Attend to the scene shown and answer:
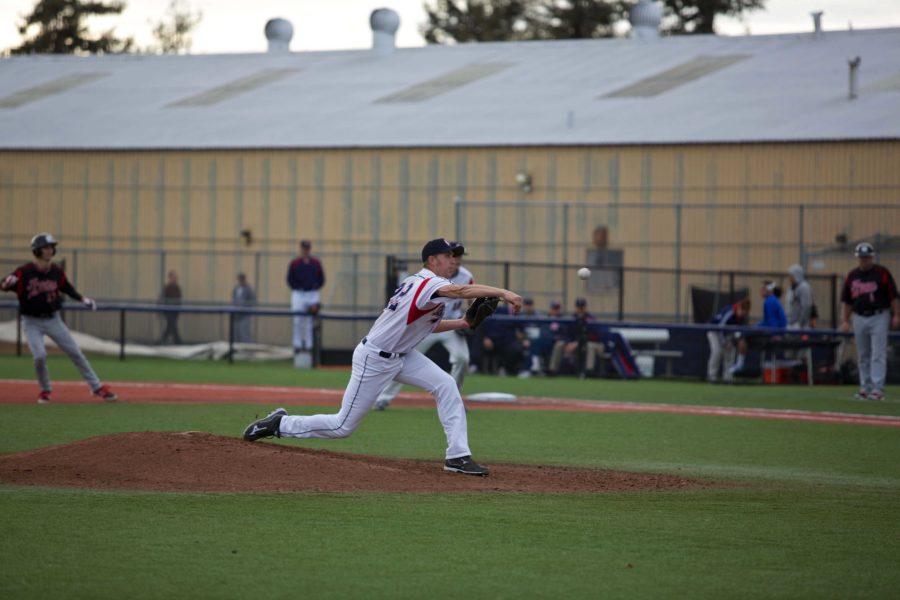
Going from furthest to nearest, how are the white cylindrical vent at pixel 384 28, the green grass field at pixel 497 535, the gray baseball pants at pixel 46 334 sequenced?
the white cylindrical vent at pixel 384 28, the gray baseball pants at pixel 46 334, the green grass field at pixel 497 535

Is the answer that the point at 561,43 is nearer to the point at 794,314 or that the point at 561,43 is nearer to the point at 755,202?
the point at 755,202

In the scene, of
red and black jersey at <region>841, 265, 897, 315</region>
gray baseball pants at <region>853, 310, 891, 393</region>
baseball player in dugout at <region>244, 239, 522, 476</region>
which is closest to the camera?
baseball player in dugout at <region>244, 239, 522, 476</region>

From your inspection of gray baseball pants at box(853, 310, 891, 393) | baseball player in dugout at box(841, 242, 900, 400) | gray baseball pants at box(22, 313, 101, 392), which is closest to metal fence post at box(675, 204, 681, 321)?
gray baseball pants at box(853, 310, 891, 393)

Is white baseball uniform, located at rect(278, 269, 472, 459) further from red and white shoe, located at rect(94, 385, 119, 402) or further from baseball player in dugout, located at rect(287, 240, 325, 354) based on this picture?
baseball player in dugout, located at rect(287, 240, 325, 354)

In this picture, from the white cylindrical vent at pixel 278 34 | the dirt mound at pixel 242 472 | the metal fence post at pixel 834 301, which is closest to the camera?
the dirt mound at pixel 242 472

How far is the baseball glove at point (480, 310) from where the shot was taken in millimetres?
10445

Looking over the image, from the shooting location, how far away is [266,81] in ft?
131

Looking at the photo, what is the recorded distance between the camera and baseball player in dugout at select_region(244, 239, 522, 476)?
10.3m

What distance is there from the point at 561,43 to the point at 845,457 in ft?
95.4

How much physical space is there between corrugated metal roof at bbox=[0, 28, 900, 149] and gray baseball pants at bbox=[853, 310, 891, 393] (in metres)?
9.26

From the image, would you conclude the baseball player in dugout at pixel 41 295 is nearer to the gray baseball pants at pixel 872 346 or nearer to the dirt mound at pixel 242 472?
the dirt mound at pixel 242 472

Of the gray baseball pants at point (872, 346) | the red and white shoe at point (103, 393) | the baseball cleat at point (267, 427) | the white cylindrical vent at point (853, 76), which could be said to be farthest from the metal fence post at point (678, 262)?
the baseball cleat at point (267, 427)

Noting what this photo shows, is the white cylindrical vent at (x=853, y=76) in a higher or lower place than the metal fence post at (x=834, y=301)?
higher

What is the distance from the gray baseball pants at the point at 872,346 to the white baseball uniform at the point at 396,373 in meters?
10.1
